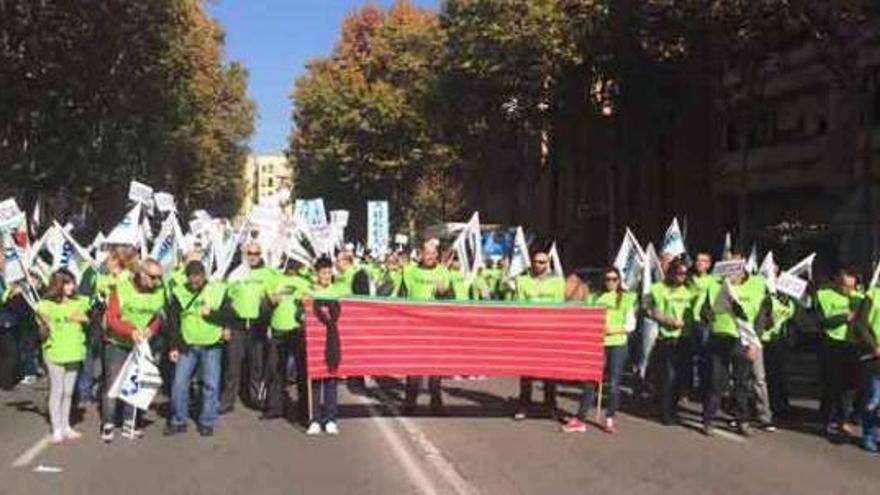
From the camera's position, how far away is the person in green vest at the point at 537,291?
1491cm

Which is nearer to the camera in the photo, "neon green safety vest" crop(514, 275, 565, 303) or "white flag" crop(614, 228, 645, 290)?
"neon green safety vest" crop(514, 275, 565, 303)

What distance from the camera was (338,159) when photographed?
6425cm

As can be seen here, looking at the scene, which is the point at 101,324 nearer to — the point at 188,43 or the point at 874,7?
the point at 874,7

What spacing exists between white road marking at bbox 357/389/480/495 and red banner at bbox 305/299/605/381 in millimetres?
602

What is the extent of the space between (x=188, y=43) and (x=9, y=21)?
54.7 ft

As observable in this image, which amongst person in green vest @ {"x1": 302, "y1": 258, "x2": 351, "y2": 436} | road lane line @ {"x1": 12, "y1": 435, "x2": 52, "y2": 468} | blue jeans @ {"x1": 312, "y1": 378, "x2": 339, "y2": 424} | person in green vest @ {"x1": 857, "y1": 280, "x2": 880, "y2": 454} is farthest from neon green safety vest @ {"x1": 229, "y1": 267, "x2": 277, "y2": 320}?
person in green vest @ {"x1": 857, "y1": 280, "x2": 880, "y2": 454}

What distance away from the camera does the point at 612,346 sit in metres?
14.7

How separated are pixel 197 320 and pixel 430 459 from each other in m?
3.00

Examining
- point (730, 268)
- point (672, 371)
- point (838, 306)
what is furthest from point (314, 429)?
point (838, 306)

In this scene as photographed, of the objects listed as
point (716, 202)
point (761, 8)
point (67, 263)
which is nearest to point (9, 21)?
point (67, 263)

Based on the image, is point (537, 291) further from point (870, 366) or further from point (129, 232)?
point (129, 232)

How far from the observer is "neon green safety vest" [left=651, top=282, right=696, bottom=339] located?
15.0m

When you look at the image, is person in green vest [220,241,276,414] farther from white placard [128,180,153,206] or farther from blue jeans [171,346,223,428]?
white placard [128,180,153,206]

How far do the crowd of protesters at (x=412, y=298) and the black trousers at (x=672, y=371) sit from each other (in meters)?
0.02
